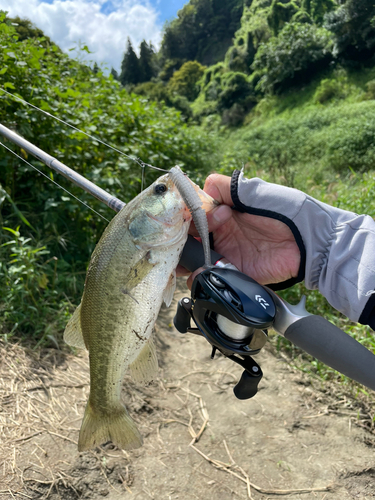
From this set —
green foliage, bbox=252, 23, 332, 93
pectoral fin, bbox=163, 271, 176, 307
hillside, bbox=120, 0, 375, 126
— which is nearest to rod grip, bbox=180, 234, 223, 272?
pectoral fin, bbox=163, 271, 176, 307

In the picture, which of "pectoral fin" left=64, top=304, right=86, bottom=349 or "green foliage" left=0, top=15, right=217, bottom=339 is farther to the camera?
"green foliage" left=0, top=15, right=217, bottom=339

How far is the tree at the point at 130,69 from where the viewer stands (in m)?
53.4

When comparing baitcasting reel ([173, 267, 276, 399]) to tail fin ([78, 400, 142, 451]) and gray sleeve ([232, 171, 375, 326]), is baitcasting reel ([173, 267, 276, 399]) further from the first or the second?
tail fin ([78, 400, 142, 451])

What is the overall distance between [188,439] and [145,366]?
181 centimetres

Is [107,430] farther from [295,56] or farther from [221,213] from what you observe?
[295,56]

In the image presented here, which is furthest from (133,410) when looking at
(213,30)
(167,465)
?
(213,30)

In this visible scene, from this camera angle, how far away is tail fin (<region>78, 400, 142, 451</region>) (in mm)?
1680

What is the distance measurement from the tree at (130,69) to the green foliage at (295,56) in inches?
1152

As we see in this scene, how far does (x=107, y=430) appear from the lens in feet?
5.56

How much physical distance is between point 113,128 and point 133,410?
3.71 metres

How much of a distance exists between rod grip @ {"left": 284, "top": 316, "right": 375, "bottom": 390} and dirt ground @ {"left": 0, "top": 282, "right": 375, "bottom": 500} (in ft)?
6.21

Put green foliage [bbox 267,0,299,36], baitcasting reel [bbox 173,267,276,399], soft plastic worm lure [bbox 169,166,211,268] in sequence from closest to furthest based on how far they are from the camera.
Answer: baitcasting reel [bbox 173,267,276,399] < soft plastic worm lure [bbox 169,166,211,268] < green foliage [bbox 267,0,299,36]

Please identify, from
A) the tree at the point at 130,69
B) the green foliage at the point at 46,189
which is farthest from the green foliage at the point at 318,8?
the green foliage at the point at 46,189

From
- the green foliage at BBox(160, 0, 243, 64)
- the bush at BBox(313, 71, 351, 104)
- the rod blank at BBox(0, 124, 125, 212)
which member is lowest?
the rod blank at BBox(0, 124, 125, 212)
